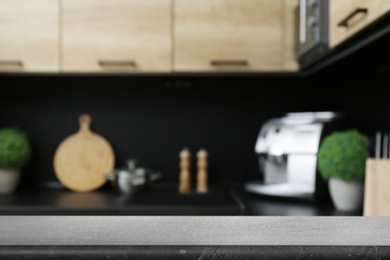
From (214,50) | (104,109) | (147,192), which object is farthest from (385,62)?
(104,109)

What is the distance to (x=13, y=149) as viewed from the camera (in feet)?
6.77

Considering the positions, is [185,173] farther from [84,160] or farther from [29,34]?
[29,34]

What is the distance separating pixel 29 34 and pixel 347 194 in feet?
4.72

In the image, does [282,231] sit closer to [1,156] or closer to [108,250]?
[108,250]

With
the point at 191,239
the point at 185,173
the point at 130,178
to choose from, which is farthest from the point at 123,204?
the point at 191,239

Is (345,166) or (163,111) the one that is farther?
(163,111)

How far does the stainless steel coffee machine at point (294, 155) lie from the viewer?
1.76 meters

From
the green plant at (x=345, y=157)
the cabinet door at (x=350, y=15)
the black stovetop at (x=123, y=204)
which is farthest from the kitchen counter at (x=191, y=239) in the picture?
the black stovetop at (x=123, y=204)

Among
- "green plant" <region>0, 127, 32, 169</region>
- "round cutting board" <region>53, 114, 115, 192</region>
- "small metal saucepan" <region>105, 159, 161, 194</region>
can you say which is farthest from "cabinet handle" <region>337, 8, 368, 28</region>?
"green plant" <region>0, 127, 32, 169</region>

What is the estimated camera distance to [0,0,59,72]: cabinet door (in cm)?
193

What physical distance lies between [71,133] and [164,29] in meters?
0.74

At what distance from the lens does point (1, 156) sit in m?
2.04

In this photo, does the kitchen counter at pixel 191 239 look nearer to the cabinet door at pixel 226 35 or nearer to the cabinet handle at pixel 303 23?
the cabinet handle at pixel 303 23

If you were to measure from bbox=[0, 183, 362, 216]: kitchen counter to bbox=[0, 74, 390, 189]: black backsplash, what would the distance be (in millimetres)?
339
